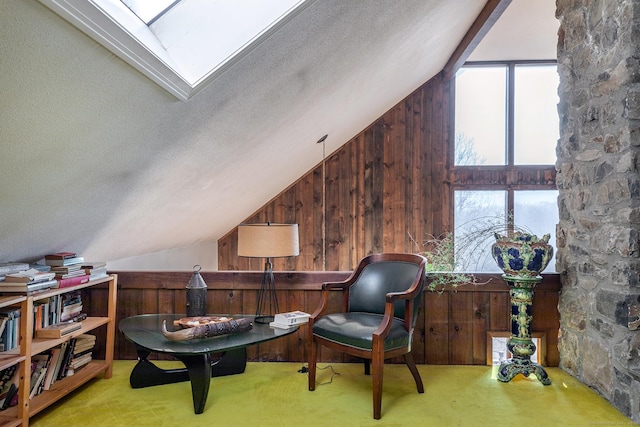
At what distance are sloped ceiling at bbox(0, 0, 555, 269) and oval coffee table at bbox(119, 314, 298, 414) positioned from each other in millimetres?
675

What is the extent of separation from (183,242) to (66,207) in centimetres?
236

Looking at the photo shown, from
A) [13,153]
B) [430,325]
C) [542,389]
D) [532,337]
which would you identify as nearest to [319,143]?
[430,325]

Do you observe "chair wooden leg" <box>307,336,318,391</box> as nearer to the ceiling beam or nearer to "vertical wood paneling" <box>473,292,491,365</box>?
"vertical wood paneling" <box>473,292,491,365</box>

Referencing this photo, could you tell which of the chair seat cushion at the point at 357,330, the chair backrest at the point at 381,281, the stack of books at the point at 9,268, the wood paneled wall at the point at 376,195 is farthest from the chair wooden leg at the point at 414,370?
the wood paneled wall at the point at 376,195

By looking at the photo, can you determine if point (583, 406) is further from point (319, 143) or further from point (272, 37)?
point (319, 143)

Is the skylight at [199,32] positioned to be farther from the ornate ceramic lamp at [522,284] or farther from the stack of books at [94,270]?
the ornate ceramic lamp at [522,284]

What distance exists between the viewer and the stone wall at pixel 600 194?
7.86 ft

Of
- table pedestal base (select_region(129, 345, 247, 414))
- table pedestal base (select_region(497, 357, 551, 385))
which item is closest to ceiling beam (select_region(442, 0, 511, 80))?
table pedestal base (select_region(497, 357, 551, 385))

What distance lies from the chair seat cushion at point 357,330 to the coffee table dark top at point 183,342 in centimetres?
21

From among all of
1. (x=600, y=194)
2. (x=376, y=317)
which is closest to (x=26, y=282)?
(x=376, y=317)

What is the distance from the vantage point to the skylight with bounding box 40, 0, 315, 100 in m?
1.82

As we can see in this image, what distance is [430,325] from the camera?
10.3 ft

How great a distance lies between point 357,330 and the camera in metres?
2.50

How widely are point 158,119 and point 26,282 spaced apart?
971mm
